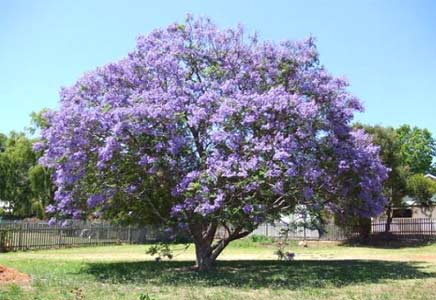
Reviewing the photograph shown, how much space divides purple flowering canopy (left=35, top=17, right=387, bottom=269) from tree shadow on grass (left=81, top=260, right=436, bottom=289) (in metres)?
1.51

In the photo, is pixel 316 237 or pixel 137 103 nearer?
pixel 137 103

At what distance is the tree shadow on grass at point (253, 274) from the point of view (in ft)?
52.0

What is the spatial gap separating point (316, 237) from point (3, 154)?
29.1 m

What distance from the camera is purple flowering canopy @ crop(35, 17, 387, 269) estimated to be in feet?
54.7

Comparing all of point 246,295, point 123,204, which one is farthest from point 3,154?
point 246,295

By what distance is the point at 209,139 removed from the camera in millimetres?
18031

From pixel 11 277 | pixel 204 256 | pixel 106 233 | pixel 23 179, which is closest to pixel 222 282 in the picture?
pixel 204 256

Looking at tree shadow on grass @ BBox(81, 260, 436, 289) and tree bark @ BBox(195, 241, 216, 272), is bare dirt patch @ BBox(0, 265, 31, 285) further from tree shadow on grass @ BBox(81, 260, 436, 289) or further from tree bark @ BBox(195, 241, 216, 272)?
tree bark @ BBox(195, 241, 216, 272)

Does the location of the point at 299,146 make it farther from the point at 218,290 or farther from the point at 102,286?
the point at 102,286

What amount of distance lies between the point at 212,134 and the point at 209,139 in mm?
1105

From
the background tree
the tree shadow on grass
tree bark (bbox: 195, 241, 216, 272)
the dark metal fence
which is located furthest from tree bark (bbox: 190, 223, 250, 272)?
the background tree

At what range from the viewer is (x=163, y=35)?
19750 millimetres

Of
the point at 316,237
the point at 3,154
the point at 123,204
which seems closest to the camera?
the point at 123,204

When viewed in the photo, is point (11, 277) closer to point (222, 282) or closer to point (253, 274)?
point (222, 282)
